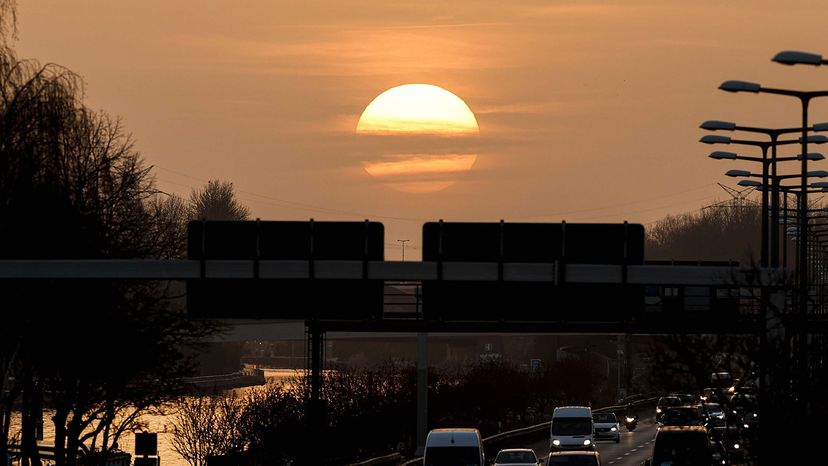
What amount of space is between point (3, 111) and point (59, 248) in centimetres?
644

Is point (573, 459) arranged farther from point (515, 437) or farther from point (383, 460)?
point (515, 437)

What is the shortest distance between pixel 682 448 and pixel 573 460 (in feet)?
12.9

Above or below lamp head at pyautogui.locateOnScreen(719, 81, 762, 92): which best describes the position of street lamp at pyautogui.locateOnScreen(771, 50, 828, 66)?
below

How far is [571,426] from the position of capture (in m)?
71.4

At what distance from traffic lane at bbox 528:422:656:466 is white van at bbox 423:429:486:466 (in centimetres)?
2217

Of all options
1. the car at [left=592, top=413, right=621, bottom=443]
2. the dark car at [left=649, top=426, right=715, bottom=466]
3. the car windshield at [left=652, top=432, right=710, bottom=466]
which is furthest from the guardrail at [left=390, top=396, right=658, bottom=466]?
the car windshield at [left=652, top=432, right=710, bottom=466]

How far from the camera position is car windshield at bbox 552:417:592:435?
70906 millimetres

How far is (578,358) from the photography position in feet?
554

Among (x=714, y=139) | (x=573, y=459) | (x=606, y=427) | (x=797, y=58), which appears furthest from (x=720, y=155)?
(x=606, y=427)

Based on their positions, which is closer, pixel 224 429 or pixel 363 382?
pixel 224 429

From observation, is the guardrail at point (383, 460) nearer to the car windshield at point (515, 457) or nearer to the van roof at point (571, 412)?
the van roof at point (571, 412)

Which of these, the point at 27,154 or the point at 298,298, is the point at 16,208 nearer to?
the point at 27,154

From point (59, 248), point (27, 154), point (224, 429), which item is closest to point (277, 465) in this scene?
point (224, 429)

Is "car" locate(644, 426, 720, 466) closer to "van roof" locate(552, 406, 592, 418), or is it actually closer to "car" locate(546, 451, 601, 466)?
"car" locate(546, 451, 601, 466)
